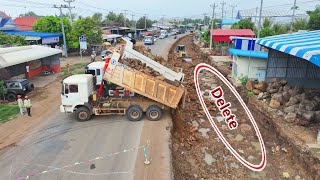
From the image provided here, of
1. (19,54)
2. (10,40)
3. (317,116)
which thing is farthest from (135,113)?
(10,40)

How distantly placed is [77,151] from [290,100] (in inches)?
523

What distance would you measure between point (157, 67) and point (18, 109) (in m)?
9.80

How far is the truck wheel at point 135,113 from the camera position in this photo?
1669cm

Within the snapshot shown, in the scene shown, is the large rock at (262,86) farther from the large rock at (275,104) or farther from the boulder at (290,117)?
the boulder at (290,117)

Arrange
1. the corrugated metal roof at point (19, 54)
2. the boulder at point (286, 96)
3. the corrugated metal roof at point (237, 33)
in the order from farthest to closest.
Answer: the corrugated metal roof at point (237, 33), the corrugated metal roof at point (19, 54), the boulder at point (286, 96)

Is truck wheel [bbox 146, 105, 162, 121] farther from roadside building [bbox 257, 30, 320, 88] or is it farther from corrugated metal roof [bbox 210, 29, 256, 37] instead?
corrugated metal roof [bbox 210, 29, 256, 37]

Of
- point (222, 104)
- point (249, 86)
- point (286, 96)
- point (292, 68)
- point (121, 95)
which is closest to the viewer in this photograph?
point (222, 104)

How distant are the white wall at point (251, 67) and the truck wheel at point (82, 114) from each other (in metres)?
14.6

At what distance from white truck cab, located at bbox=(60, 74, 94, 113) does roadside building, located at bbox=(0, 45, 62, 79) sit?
25.4ft

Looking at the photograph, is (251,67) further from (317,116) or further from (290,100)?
(317,116)

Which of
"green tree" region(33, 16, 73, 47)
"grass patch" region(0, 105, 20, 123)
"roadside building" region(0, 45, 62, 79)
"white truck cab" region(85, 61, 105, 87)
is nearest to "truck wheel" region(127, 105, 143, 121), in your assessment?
"white truck cab" region(85, 61, 105, 87)

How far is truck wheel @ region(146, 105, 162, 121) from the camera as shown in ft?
54.7

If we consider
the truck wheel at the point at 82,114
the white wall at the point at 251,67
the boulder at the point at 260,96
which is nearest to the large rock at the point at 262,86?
the boulder at the point at 260,96

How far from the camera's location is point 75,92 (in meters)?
16.3
